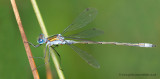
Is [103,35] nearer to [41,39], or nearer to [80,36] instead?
[80,36]

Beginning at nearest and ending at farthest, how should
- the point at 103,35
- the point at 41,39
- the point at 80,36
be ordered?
1. the point at 41,39
2. the point at 80,36
3. the point at 103,35

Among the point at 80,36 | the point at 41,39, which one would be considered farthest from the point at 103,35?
the point at 41,39

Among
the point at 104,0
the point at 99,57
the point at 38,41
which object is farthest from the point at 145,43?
the point at 38,41

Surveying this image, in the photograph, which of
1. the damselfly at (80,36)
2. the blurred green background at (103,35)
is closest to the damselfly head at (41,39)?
the damselfly at (80,36)

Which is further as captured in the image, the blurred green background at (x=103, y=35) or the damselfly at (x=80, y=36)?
the damselfly at (x=80, y=36)

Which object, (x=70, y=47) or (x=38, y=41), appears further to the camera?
(x=70, y=47)

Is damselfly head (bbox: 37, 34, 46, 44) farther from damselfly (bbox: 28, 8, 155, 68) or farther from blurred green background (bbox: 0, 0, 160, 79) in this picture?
blurred green background (bbox: 0, 0, 160, 79)

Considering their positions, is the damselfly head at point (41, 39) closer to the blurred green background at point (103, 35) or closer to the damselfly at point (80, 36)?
the damselfly at point (80, 36)

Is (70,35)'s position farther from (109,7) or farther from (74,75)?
(109,7)
